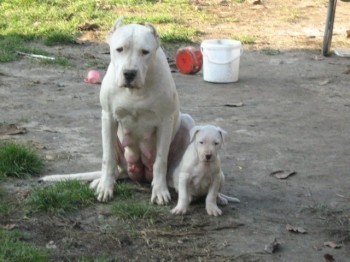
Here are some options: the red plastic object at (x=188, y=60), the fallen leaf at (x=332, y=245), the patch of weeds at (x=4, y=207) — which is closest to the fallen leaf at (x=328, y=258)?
the fallen leaf at (x=332, y=245)

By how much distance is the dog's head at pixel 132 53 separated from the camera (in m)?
4.95

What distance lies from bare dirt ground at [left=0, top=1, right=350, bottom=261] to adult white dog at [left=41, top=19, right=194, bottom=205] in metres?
0.21

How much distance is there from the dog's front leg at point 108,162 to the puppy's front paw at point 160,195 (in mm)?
293

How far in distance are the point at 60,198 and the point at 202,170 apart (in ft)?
3.11

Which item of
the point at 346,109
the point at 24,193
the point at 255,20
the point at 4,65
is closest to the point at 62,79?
the point at 4,65

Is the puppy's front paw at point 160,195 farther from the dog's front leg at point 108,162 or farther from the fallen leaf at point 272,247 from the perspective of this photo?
the fallen leaf at point 272,247

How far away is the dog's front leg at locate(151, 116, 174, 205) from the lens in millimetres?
5270

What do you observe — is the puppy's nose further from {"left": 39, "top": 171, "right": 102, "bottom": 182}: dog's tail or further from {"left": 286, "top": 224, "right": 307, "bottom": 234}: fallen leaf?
{"left": 286, "top": 224, "right": 307, "bottom": 234}: fallen leaf

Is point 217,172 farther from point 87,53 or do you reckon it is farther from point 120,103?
point 87,53

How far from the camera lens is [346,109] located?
8156 mm

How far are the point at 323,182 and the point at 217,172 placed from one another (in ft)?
3.65

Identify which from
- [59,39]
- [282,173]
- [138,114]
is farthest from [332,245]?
[59,39]

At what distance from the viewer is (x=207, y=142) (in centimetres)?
504

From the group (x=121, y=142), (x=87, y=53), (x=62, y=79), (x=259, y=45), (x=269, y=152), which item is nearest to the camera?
(x=121, y=142)
